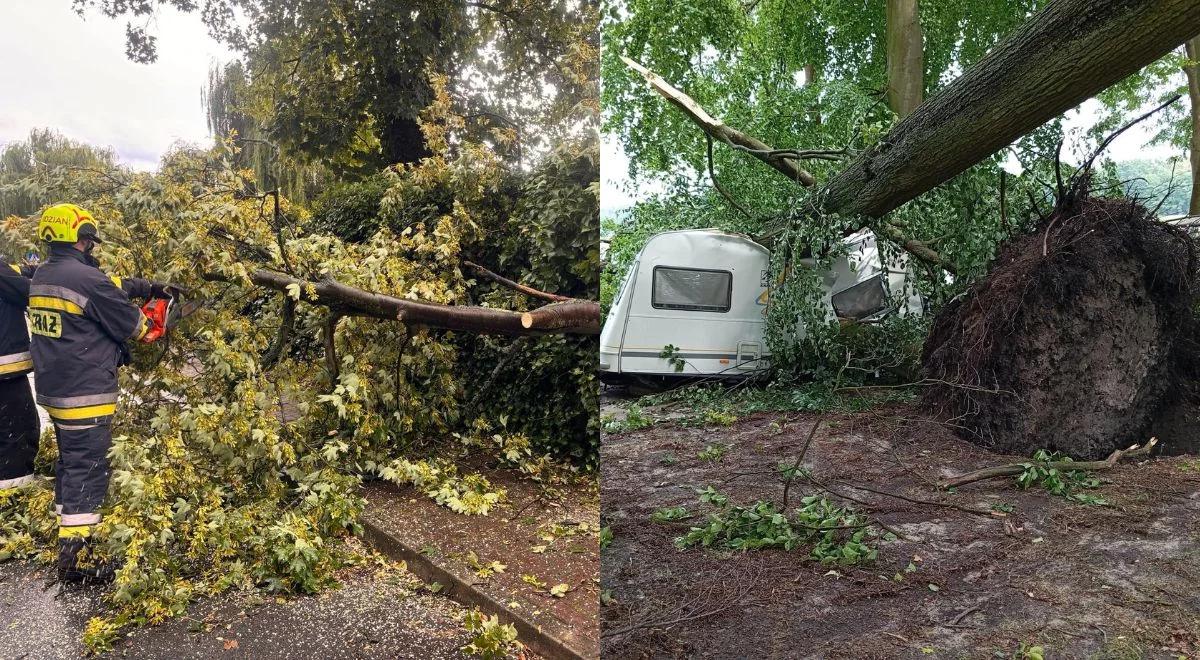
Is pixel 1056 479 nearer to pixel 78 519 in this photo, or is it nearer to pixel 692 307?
pixel 692 307

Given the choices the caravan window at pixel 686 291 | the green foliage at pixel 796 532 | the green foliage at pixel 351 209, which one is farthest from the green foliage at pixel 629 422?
the green foliage at pixel 351 209

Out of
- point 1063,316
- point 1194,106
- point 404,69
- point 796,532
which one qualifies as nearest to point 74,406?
point 404,69

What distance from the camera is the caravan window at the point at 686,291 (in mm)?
2512

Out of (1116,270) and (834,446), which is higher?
(1116,270)

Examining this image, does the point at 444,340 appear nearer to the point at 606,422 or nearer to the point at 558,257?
the point at 558,257

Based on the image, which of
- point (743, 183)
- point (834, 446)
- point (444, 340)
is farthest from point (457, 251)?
point (743, 183)

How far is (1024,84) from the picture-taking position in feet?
5.95

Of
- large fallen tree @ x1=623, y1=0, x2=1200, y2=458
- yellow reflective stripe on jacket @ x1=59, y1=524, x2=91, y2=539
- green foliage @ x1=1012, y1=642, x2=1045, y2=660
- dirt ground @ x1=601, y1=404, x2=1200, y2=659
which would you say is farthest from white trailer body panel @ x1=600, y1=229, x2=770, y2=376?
yellow reflective stripe on jacket @ x1=59, y1=524, x2=91, y2=539

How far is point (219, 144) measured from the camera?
969mm

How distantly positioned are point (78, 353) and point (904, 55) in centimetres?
325

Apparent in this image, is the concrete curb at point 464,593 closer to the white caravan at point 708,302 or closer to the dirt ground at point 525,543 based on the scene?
the dirt ground at point 525,543

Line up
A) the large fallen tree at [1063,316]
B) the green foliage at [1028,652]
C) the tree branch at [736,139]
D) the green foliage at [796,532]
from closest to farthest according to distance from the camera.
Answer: the green foliage at [1028,652] < the green foliage at [796,532] < the large fallen tree at [1063,316] < the tree branch at [736,139]

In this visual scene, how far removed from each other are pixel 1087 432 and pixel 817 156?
1364 millimetres

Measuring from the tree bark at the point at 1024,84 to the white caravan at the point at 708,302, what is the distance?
0.37m
